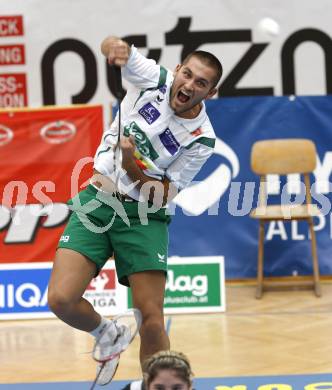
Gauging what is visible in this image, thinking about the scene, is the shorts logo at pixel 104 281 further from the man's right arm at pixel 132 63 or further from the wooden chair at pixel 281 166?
the man's right arm at pixel 132 63

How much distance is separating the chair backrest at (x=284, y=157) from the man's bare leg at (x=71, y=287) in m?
3.93

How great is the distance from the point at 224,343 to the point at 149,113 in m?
2.41

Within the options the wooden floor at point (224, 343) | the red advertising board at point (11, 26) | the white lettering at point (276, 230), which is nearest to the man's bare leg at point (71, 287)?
the wooden floor at point (224, 343)

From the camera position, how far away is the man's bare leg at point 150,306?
4398 millimetres

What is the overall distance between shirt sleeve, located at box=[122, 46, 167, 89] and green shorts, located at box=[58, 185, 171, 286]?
600mm

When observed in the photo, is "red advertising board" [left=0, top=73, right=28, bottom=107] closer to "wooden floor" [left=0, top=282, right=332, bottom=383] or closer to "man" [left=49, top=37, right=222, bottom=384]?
"wooden floor" [left=0, top=282, right=332, bottom=383]

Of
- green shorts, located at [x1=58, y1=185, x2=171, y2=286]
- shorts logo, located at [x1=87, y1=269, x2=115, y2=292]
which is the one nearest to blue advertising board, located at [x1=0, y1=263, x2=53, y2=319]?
shorts logo, located at [x1=87, y1=269, x2=115, y2=292]

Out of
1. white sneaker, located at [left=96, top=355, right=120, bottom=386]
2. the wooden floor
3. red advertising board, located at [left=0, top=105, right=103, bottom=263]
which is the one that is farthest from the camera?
red advertising board, located at [left=0, top=105, right=103, bottom=263]

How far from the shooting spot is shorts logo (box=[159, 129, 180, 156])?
4.46 m

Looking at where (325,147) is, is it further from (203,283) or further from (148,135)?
(148,135)

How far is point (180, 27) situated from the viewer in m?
8.84

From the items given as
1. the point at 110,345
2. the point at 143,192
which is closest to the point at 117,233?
the point at 143,192

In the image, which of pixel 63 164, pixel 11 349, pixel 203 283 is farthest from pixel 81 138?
pixel 11 349

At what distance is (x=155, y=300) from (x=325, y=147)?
14.8 ft
